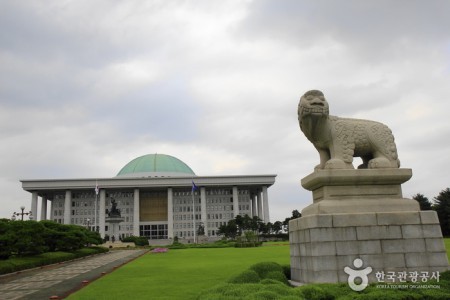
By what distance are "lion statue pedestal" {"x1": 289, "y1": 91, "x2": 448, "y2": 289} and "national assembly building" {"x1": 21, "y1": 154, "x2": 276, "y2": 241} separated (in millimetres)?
84452

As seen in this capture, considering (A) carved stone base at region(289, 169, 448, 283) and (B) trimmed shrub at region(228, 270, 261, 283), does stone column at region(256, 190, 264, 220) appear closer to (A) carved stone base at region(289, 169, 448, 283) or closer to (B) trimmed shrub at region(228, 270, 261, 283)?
(A) carved stone base at region(289, 169, 448, 283)

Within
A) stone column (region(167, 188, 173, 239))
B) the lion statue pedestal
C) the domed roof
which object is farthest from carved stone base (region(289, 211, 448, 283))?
the domed roof

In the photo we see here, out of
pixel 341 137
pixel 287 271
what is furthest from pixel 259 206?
pixel 341 137

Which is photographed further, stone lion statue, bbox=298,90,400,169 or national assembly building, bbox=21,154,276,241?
national assembly building, bbox=21,154,276,241

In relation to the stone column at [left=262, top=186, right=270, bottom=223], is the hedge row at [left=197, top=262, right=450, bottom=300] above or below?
below

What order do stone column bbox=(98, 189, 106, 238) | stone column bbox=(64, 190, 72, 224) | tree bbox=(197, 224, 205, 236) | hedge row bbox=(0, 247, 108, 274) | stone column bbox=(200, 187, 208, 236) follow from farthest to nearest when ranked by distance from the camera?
stone column bbox=(200, 187, 208, 236)
stone column bbox=(64, 190, 72, 224)
stone column bbox=(98, 189, 106, 238)
tree bbox=(197, 224, 205, 236)
hedge row bbox=(0, 247, 108, 274)

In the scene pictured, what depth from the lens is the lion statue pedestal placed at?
308 inches

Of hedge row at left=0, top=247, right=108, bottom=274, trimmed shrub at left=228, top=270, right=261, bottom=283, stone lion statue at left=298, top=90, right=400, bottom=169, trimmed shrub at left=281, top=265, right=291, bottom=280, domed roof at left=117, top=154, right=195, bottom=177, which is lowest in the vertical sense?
hedge row at left=0, top=247, right=108, bottom=274

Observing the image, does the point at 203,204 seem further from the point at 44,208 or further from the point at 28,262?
the point at 28,262

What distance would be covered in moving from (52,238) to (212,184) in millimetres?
60992

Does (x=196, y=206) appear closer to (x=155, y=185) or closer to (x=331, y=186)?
(x=155, y=185)

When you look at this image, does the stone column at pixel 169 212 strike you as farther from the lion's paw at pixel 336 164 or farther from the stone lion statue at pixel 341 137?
the lion's paw at pixel 336 164

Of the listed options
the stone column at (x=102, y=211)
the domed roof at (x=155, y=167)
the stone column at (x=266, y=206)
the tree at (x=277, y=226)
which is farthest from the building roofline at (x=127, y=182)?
the tree at (x=277, y=226)

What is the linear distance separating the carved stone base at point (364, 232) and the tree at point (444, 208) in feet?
149
